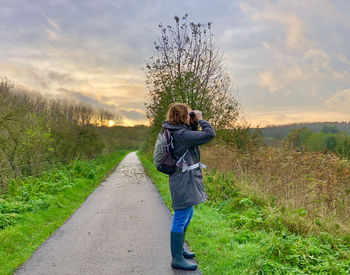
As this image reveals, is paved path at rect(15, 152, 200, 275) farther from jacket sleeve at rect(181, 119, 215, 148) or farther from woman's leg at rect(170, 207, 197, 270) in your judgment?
jacket sleeve at rect(181, 119, 215, 148)

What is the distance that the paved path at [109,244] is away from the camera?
4.25 meters

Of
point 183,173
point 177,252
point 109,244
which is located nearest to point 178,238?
point 177,252

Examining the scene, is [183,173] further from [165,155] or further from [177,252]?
[177,252]

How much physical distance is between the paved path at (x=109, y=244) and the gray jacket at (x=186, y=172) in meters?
1.00

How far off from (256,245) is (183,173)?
1.82m

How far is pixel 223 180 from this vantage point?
32.9 feet

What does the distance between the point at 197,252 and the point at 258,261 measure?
1.19 m

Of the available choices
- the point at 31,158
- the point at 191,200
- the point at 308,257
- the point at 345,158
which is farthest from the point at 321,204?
the point at 31,158

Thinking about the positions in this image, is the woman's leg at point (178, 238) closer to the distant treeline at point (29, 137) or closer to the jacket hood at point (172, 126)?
the jacket hood at point (172, 126)

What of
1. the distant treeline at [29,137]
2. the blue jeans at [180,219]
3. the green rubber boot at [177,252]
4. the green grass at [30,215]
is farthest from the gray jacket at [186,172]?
the distant treeline at [29,137]

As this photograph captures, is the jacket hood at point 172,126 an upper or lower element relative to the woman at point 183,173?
upper

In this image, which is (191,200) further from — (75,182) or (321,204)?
(75,182)

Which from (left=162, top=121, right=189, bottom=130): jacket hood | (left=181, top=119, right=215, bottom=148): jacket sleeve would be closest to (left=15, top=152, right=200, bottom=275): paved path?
(left=181, top=119, right=215, bottom=148): jacket sleeve

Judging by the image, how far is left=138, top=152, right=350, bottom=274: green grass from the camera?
3785mm
